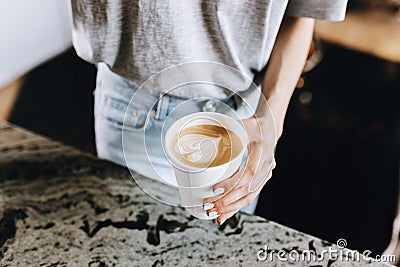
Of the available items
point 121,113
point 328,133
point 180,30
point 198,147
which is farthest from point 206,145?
point 328,133

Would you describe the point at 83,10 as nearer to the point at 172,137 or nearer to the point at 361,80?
the point at 172,137

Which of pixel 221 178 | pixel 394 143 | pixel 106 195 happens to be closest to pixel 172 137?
pixel 221 178

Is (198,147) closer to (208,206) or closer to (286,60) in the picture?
(208,206)

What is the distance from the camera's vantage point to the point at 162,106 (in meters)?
0.84

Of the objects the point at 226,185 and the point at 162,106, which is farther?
the point at 162,106

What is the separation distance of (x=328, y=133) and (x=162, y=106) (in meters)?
1.31

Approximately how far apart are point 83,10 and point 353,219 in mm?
1242

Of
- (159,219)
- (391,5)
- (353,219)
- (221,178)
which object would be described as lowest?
(353,219)

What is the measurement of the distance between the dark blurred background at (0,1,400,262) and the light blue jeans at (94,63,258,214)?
0.79m

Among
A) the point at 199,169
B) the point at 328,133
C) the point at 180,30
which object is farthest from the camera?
the point at 328,133

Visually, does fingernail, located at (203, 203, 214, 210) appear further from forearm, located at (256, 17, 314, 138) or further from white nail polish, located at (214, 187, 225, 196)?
forearm, located at (256, 17, 314, 138)

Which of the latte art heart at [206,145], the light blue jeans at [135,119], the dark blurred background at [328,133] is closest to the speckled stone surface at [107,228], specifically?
the light blue jeans at [135,119]

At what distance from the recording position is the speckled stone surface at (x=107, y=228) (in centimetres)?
73

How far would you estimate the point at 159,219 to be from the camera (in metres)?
0.78
